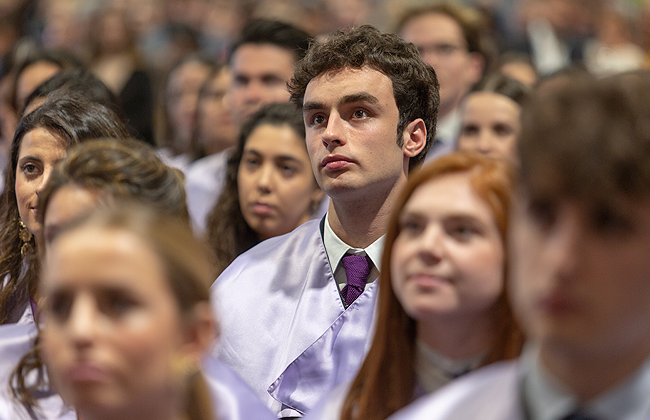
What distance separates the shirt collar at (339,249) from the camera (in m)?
2.86

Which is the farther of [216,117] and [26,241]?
[216,117]

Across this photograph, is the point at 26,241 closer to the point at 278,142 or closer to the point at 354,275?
the point at 354,275

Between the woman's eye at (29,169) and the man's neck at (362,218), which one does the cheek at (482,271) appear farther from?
the woman's eye at (29,169)

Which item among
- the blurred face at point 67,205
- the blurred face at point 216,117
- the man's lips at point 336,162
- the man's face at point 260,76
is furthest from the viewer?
the blurred face at point 216,117

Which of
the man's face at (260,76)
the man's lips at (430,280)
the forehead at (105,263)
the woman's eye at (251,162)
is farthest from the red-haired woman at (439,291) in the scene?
the man's face at (260,76)

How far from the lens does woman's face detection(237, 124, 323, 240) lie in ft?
13.0

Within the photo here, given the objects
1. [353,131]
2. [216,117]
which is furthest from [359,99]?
[216,117]

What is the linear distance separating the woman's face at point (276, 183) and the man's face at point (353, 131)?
996 mm

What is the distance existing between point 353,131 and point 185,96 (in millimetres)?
3955

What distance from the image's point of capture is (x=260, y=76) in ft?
16.9

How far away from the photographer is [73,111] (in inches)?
113

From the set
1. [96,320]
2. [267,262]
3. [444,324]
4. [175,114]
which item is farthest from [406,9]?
[96,320]

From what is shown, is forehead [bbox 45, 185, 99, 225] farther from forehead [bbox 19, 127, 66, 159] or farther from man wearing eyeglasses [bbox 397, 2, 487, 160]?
man wearing eyeglasses [bbox 397, 2, 487, 160]

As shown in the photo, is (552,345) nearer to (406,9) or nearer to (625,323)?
(625,323)
